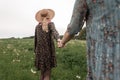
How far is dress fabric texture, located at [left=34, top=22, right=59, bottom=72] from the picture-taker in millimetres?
12977

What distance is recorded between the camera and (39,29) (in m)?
13.0

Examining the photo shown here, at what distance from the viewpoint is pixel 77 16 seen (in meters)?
5.54

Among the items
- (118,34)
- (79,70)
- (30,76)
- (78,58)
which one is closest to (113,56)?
(118,34)

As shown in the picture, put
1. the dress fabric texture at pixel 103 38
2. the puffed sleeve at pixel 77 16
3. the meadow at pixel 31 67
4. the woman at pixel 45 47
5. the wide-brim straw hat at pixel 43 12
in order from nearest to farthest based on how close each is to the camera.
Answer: the dress fabric texture at pixel 103 38 → the puffed sleeve at pixel 77 16 → the woman at pixel 45 47 → the wide-brim straw hat at pixel 43 12 → the meadow at pixel 31 67

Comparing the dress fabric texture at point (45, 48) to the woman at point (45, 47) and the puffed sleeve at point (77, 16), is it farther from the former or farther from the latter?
the puffed sleeve at point (77, 16)

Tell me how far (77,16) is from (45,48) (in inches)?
298

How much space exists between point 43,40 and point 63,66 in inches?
133

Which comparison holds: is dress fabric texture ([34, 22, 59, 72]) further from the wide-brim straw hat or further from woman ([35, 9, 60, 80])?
the wide-brim straw hat

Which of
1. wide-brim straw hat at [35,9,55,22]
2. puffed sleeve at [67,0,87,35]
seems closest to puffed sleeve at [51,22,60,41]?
wide-brim straw hat at [35,9,55,22]

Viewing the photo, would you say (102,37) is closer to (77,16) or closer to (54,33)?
(77,16)

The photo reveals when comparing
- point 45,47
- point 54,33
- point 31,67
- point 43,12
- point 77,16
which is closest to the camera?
point 77,16

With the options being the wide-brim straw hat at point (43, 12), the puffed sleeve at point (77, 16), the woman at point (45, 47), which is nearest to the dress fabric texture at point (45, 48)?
the woman at point (45, 47)

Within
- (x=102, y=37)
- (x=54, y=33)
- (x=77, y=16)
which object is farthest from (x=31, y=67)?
(x=102, y=37)

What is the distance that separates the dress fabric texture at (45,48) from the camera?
13.0 metres
